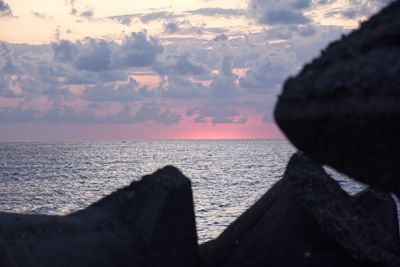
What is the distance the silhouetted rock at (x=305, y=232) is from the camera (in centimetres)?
721

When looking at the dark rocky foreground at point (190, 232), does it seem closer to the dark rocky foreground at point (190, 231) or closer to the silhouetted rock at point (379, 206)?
the dark rocky foreground at point (190, 231)

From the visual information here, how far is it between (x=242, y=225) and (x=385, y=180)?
15.7 ft

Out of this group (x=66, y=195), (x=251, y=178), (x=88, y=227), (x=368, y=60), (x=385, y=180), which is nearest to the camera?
(x=368, y=60)

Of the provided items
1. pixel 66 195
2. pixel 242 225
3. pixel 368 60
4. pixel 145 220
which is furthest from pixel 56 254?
pixel 66 195

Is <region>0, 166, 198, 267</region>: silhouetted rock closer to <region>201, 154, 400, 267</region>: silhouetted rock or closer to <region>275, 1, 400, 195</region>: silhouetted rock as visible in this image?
<region>201, 154, 400, 267</region>: silhouetted rock

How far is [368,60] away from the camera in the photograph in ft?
10.4

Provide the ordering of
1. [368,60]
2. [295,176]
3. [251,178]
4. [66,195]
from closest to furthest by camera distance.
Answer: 1. [368,60]
2. [295,176]
3. [66,195]
4. [251,178]

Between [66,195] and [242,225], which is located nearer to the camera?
[242,225]

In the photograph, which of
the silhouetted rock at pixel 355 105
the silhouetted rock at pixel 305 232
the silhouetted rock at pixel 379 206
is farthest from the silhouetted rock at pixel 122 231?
the silhouetted rock at pixel 355 105

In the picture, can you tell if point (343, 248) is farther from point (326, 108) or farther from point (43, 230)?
point (326, 108)

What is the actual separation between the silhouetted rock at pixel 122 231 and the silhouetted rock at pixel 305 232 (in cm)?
63

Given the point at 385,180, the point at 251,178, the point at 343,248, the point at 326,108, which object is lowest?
the point at 251,178

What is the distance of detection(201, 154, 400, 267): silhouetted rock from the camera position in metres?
7.21

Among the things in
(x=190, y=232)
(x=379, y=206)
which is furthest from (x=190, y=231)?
(x=379, y=206)
